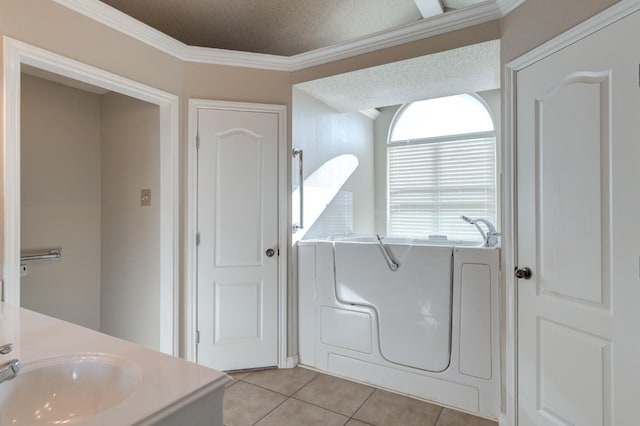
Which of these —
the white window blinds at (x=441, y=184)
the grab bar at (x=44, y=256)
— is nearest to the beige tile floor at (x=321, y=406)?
the grab bar at (x=44, y=256)

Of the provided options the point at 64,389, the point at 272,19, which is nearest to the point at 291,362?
the point at 64,389

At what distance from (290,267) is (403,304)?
926 mm

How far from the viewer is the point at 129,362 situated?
2.77 ft

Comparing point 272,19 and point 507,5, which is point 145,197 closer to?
point 272,19

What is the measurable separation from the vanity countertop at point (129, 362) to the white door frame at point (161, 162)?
0.60m

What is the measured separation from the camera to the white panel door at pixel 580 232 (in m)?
1.34

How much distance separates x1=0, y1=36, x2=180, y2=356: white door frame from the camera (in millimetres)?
1607

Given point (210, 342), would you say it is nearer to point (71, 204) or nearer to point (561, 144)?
point (71, 204)

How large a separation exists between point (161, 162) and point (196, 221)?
49cm

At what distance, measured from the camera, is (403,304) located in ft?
7.48

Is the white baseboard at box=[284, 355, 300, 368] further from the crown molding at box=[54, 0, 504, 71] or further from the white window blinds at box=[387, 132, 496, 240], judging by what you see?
the crown molding at box=[54, 0, 504, 71]

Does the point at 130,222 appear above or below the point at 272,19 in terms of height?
below

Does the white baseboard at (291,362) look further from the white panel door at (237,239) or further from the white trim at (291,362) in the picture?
the white panel door at (237,239)

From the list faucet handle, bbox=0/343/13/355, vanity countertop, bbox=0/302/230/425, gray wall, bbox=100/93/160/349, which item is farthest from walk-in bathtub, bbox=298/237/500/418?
faucet handle, bbox=0/343/13/355
